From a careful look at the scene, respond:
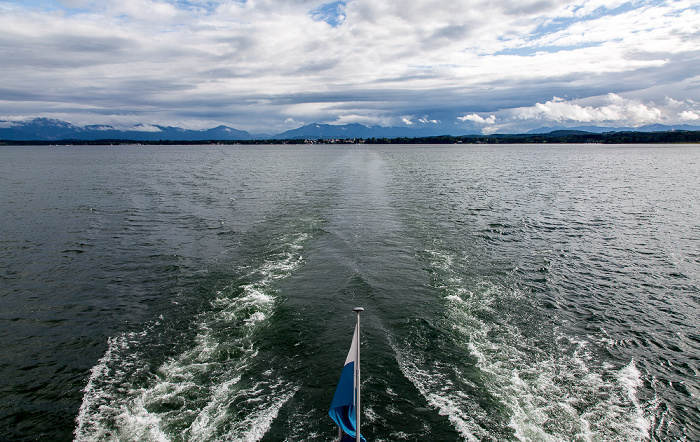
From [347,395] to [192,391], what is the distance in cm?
741

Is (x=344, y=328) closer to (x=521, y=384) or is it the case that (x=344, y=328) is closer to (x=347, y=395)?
(x=521, y=384)

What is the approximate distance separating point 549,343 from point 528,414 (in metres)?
5.05

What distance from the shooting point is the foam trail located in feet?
37.7

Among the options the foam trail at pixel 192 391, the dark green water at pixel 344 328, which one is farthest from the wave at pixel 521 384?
the foam trail at pixel 192 391

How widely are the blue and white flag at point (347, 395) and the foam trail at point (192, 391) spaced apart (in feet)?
13.6

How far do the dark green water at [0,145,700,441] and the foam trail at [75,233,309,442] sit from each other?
62mm

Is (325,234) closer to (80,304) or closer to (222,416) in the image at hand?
(80,304)

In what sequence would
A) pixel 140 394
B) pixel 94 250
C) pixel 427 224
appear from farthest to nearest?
pixel 427 224
pixel 94 250
pixel 140 394

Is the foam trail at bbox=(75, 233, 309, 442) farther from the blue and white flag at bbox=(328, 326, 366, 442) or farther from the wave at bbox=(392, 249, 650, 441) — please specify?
the wave at bbox=(392, 249, 650, 441)

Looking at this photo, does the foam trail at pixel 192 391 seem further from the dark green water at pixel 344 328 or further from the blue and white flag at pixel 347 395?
the blue and white flag at pixel 347 395

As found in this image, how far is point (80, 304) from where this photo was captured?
1959 cm

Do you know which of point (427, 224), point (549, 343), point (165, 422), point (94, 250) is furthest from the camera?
point (427, 224)

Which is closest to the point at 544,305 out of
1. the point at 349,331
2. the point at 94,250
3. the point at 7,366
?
the point at 349,331

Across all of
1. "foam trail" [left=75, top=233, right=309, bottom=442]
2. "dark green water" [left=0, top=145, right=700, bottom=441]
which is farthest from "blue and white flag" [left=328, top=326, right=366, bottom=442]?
"foam trail" [left=75, top=233, right=309, bottom=442]
